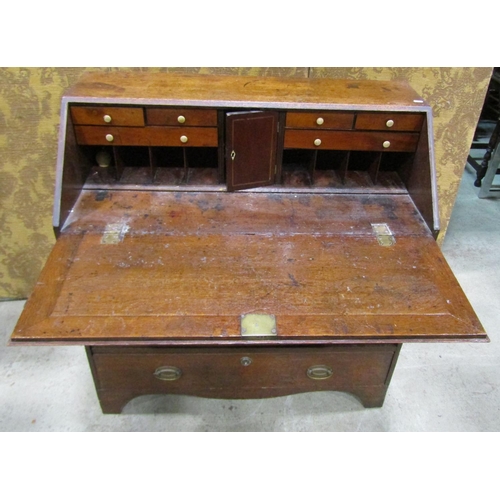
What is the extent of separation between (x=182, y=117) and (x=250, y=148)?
0.27m

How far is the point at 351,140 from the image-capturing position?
1.66m

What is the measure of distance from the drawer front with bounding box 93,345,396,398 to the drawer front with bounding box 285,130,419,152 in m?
0.75

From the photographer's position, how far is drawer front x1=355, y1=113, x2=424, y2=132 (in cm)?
161

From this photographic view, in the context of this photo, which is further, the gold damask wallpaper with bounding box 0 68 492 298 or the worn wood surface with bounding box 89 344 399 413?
the gold damask wallpaper with bounding box 0 68 492 298

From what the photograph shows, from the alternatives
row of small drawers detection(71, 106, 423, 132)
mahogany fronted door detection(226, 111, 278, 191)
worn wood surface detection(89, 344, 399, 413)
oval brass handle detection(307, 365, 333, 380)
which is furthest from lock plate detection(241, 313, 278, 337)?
row of small drawers detection(71, 106, 423, 132)

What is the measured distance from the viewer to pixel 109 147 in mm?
1787

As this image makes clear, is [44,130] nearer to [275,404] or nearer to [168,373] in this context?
[168,373]

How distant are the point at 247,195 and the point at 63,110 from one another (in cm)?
72

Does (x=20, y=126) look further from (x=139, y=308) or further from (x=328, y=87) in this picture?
(x=328, y=87)

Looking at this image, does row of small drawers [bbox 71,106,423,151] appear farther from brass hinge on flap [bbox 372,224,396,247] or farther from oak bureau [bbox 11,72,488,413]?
brass hinge on flap [bbox 372,224,396,247]

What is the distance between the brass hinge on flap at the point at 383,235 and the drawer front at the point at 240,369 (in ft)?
1.24

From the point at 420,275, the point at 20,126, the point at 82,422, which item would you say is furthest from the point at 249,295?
the point at 20,126

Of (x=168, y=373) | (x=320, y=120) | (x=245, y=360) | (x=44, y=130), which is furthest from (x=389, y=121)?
(x=44, y=130)

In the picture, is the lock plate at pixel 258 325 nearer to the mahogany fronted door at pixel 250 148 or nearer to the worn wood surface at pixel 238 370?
the worn wood surface at pixel 238 370
